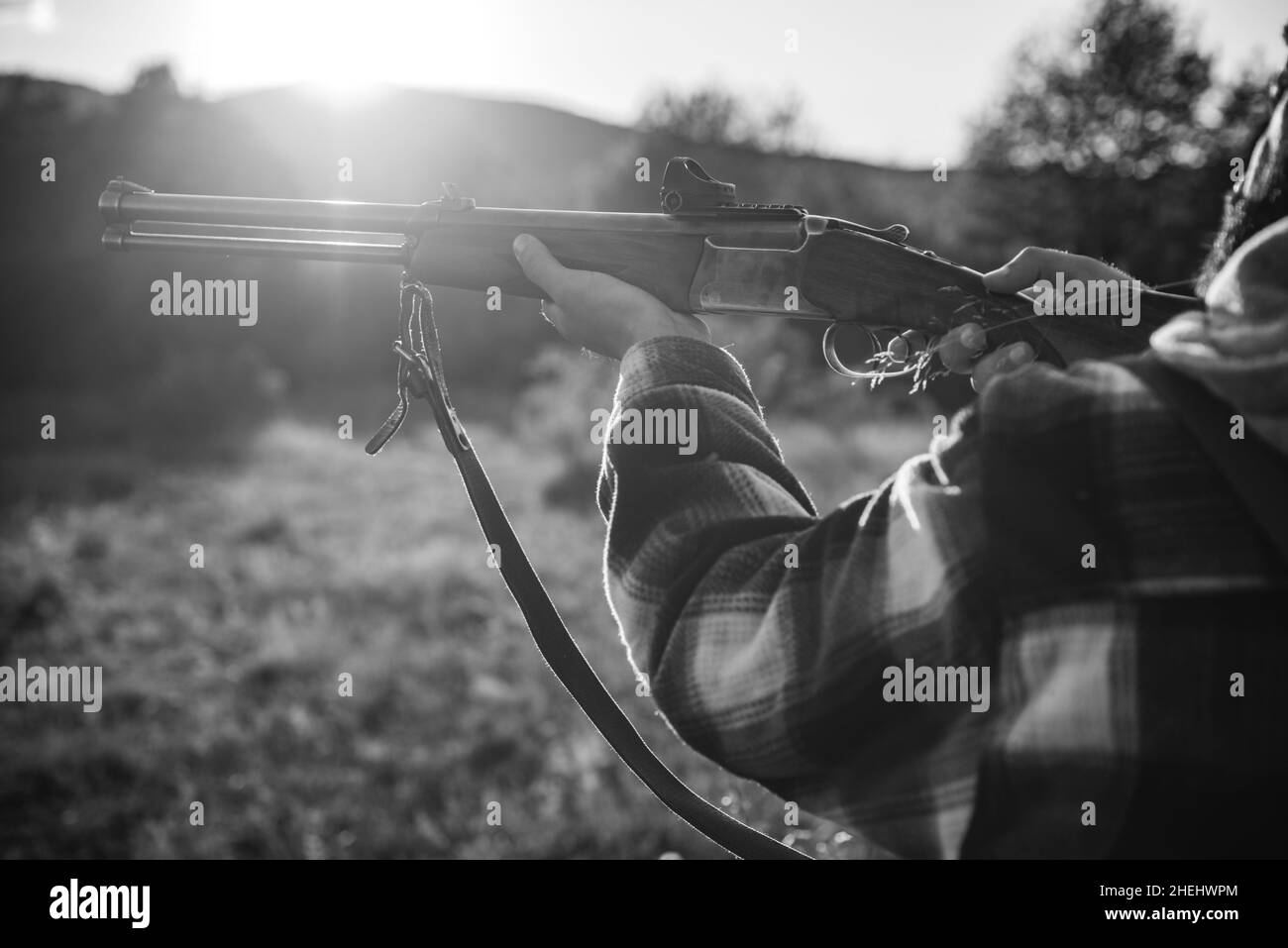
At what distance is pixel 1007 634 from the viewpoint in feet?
4.07

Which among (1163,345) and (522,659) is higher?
(1163,345)

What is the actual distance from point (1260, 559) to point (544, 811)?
470 cm

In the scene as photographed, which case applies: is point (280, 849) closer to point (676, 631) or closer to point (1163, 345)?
point (676, 631)

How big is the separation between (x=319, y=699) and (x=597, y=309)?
5.62 metres

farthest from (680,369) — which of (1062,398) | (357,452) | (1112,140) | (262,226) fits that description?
(1112,140)

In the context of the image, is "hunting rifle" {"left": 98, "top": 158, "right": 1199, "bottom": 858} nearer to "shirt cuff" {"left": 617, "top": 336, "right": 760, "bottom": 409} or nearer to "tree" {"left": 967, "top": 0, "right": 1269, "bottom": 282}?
"shirt cuff" {"left": 617, "top": 336, "right": 760, "bottom": 409}

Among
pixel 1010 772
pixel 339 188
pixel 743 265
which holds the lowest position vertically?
pixel 1010 772

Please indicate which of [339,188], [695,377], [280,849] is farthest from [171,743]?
[339,188]

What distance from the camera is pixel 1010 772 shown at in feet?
3.98

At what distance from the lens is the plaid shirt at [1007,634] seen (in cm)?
113

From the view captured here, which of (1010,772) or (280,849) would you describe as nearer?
(1010,772)

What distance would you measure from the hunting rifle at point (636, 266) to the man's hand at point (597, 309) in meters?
0.11

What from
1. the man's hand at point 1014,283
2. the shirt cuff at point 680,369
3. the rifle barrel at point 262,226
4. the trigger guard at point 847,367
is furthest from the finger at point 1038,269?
the rifle barrel at point 262,226

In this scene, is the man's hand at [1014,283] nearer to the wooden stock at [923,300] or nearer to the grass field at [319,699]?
the wooden stock at [923,300]
